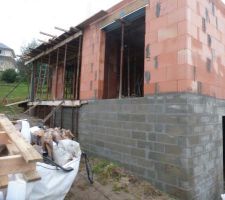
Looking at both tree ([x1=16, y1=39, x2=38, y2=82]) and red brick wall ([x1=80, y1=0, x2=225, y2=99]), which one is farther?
tree ([x1=16, y1=39, x2=38, y2=82])

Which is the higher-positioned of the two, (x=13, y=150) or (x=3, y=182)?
(x=13, y=150)

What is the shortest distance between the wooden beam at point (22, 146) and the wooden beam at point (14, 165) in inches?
2.7

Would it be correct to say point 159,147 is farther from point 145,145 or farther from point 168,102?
point 168,102

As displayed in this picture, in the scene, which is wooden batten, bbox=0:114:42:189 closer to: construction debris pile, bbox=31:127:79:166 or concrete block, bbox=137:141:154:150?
A: construction debris pile, bbox=31:127:79:166

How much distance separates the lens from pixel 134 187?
4707 millimetres

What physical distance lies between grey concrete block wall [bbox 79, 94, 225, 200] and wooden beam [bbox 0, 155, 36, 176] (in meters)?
2.80

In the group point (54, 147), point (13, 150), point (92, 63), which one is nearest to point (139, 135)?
point (54, 147)

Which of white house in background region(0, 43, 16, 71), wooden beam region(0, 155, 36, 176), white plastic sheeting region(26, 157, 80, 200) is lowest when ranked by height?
white plastic sheeting region(26, 157, 80, 200)

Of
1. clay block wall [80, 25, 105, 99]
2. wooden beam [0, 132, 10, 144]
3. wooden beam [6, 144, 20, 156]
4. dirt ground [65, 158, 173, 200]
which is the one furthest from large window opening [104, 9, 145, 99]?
wooden beam [6, 144, 20, 156]

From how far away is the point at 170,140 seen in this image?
4371 millimetres

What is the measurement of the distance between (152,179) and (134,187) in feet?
1.27

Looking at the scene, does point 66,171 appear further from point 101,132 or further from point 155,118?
point 101,132

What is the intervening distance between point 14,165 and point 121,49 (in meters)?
4.37

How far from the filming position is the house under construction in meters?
4.30
